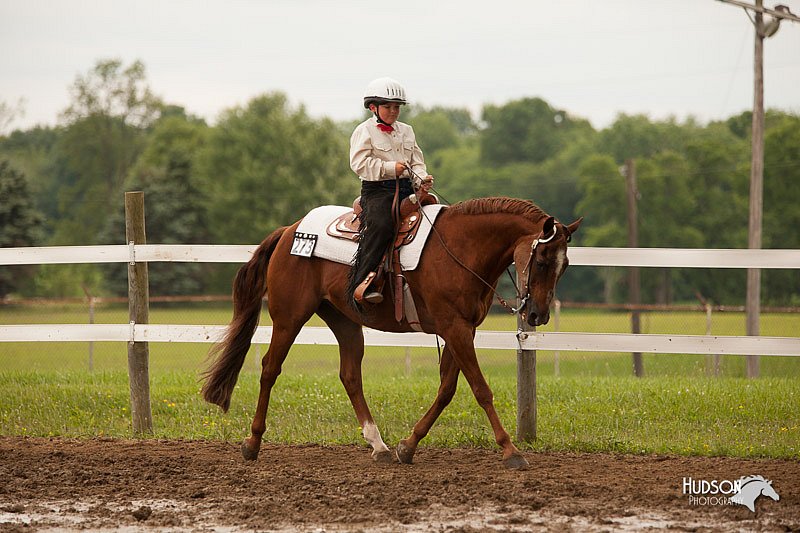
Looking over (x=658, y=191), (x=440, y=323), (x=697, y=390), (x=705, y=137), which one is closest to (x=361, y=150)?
(x=440, y=323)

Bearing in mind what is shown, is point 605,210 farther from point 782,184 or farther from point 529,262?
point 529,262

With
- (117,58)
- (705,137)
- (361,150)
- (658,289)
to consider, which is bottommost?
(658,289)

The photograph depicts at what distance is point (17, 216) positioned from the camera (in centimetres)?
3831

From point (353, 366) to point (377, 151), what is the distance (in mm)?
1816

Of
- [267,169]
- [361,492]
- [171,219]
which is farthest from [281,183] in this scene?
[361,492]

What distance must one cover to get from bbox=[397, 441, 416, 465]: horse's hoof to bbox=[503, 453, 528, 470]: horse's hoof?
81 cm

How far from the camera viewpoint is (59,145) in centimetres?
7006

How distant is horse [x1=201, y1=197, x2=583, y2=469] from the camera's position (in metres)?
6.59

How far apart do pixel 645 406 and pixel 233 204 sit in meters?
52.6

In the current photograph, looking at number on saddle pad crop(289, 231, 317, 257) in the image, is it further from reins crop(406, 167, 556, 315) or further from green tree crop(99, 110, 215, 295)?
green tree crop(99, 110, 215, 295)

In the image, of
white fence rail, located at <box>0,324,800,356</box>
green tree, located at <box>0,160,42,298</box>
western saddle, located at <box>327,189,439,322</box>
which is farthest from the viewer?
green tree, located at <box>0,160,42,298</box>

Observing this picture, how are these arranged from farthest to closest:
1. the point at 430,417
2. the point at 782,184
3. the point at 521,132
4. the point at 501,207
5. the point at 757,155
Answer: the point at 521,132 → the point at 782,184 → the point at 757,155 → the point at 430,417 → the point at 501,207

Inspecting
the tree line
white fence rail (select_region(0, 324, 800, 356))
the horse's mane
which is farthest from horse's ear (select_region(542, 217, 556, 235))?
the tree line

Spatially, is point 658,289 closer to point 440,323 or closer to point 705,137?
point 705,137
